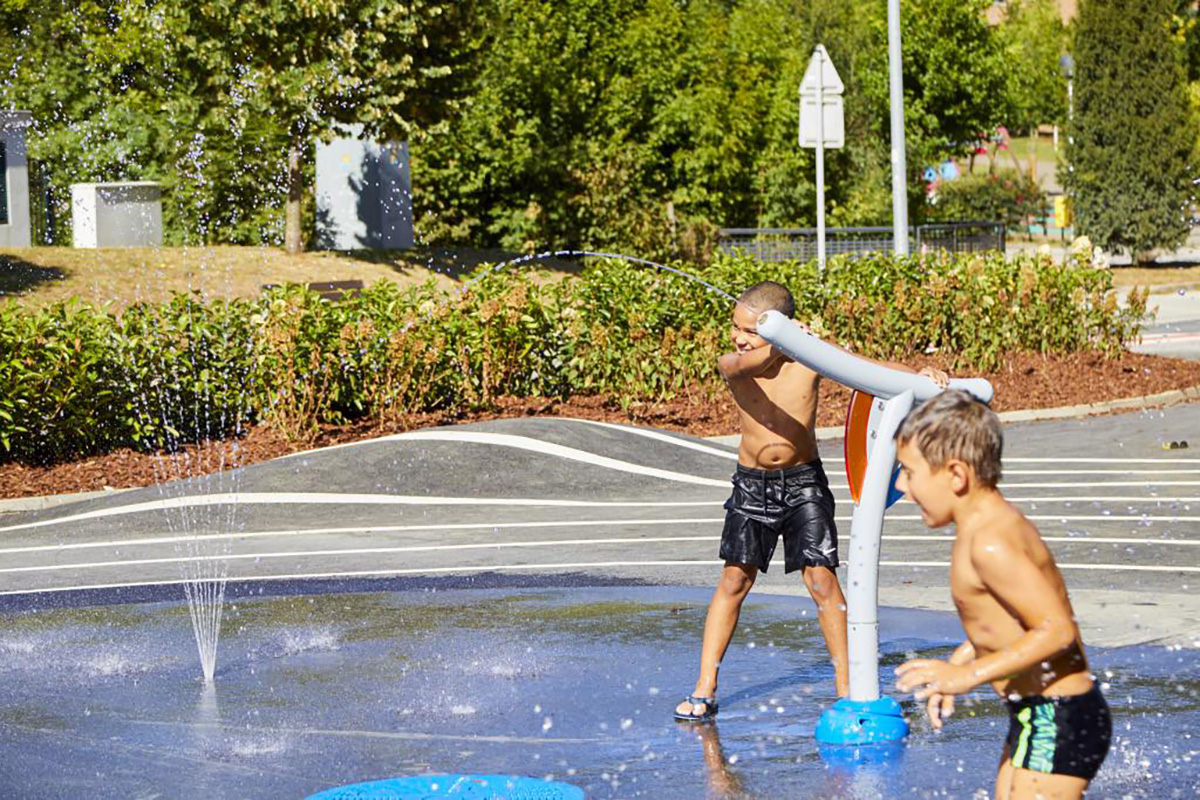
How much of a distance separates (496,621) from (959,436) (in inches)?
196

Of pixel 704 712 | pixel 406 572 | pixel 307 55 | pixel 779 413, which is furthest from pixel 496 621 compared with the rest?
pixel 307 55

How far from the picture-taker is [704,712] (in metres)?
6.75

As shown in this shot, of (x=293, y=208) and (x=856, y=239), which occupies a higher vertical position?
(x=293, y=208)

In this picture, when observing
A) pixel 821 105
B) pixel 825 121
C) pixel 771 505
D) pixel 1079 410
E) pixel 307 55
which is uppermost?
pixel 307 55

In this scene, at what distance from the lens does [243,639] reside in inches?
341

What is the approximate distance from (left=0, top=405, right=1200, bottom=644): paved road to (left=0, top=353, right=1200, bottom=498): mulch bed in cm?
81

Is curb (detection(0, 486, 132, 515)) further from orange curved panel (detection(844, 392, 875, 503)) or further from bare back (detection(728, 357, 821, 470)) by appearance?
orange curved panel (detection(844, 392, 875, 503))

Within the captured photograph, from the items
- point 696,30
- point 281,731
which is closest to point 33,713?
point 281,731

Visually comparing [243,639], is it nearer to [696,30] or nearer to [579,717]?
[579,717]

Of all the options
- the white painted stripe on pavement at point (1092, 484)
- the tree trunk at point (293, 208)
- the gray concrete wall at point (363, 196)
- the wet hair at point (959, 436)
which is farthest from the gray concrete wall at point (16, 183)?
the wet hair at point (959, 436)

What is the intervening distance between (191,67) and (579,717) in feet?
84.3

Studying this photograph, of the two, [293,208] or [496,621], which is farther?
[293,208]

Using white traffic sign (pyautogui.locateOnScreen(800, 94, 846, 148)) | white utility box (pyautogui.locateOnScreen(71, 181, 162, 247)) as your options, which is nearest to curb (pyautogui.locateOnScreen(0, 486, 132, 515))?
white traffic sign (pyautogui.locateOnScreen(800, 94, 846, 148))

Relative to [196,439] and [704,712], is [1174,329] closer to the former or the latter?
[196,439]
